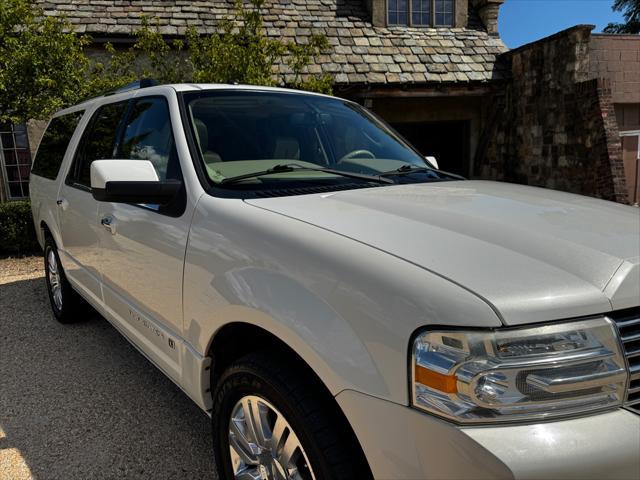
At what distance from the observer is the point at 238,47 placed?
798cm

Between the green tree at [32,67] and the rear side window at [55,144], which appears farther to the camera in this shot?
the green tree at [32,67]

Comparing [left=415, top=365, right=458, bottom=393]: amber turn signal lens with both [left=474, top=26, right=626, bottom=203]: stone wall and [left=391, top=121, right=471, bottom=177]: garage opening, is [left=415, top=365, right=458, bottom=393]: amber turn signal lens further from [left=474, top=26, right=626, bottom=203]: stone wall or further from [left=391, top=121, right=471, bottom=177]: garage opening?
[left=391, top=121, right=471, bottom=177]: garage opening

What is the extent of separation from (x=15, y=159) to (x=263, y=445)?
1045cm

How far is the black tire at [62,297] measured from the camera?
14.8 ft

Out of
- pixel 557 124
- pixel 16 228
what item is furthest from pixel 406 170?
pixel 557 124

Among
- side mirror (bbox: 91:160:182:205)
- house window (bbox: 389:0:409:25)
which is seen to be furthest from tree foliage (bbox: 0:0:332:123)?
side mirror (bbox: 91:160:182:205)

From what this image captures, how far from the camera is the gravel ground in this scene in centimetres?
267

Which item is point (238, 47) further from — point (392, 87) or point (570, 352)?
point (570, 352)

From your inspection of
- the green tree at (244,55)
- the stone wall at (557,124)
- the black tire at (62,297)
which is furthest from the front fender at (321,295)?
the stone wall at (557,124)

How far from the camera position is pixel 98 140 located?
3629 mm

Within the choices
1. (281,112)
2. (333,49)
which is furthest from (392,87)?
(281,112)

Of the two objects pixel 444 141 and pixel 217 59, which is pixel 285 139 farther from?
pixel 444 141

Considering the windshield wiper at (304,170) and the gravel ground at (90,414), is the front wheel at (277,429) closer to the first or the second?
the gravel ground at (90,414)

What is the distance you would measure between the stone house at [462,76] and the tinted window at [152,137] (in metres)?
7.51
